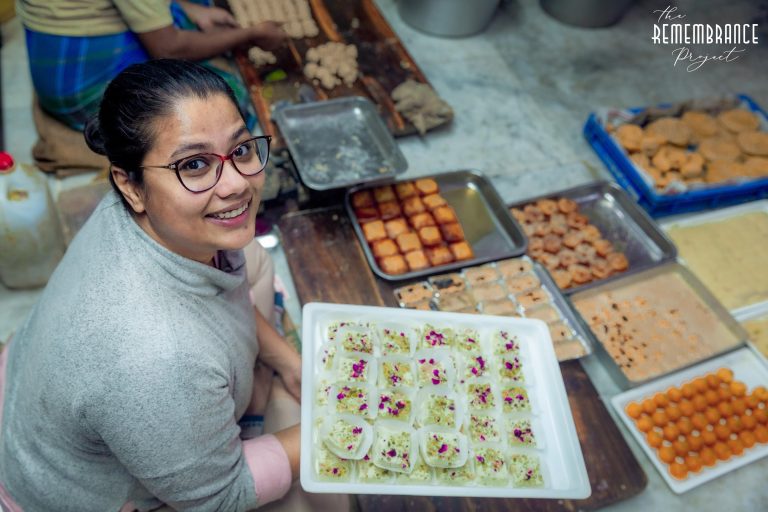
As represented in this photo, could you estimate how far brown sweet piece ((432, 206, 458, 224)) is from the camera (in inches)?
125

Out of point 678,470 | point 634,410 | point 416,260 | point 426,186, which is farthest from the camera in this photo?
point 426,186

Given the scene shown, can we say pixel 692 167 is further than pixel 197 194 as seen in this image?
Yes

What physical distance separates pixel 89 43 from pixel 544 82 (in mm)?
3314

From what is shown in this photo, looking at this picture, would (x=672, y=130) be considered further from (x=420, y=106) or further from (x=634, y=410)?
(x=634, y=410)

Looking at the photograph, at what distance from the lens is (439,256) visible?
3.01 m

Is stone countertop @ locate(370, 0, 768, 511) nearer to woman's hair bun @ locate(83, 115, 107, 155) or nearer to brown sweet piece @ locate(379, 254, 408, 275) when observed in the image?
brown sweet piece @ locate(379, 254, 408, 275)

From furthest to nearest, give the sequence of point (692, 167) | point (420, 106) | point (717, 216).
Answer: point (420, 106)
point (692, 167)
point (717, 216)

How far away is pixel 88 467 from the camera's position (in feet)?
5.13

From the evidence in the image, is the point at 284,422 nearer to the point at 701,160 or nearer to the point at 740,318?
the point at 740,318

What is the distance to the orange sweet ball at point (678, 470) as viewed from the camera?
2553mm

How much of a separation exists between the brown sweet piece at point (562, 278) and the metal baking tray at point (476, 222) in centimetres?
25

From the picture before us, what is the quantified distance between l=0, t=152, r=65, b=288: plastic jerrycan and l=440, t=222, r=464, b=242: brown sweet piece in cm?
197

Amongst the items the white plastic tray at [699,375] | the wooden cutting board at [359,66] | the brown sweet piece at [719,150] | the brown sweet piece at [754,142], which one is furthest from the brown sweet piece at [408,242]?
the brown sweet piece at [754,142]

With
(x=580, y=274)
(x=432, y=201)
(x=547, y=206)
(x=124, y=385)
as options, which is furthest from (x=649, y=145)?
(x=124, y=385)
